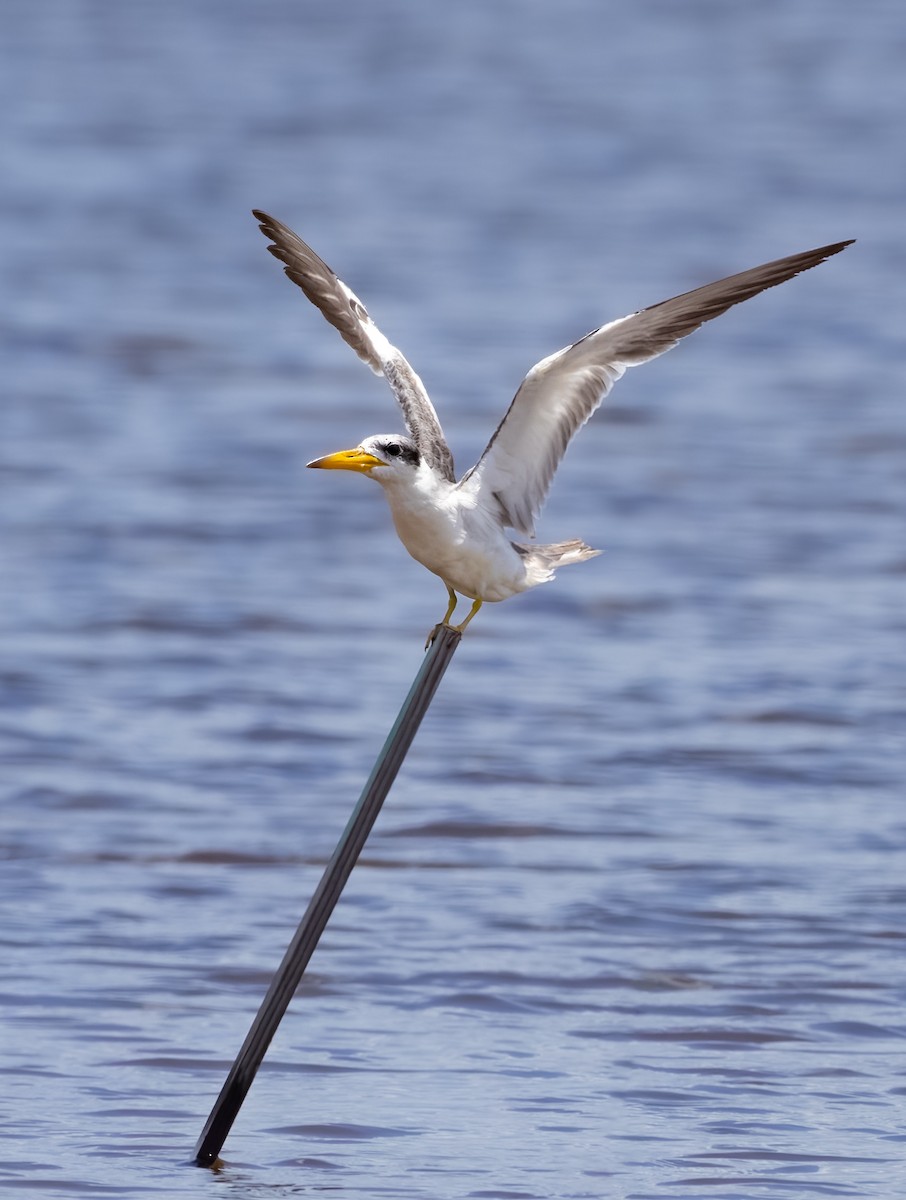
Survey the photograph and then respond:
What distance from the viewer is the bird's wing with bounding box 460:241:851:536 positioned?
5.42 m

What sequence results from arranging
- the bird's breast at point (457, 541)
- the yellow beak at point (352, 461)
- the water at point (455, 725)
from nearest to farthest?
the yellow beak at point (352, 461) < the bird's breast at point (457, 541) < the water at point (455, 725)

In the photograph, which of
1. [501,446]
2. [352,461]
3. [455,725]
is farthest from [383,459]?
[455,725]

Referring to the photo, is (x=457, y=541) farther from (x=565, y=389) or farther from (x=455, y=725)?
(x=455, y=725)

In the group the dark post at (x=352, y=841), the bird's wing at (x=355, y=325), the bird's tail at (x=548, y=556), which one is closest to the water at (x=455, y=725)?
the dark post at (x=352, y=841)

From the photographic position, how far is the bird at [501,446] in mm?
5160

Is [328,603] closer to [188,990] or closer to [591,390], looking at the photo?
[188,990]

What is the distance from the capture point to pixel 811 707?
10859 millimetres

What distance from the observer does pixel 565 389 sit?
5645mm

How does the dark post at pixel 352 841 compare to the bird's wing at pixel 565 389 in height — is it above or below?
below

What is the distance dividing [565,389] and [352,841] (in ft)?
3.81

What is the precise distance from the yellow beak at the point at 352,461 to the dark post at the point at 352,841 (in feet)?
1.63

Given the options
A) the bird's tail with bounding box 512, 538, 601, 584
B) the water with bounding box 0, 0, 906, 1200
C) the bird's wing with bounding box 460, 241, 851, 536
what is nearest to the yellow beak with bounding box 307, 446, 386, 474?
the bird's wing with bounding box 460, 241, 851, 536

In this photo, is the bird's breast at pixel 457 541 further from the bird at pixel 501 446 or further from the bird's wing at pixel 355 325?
the bird's wing at pixel 355 325

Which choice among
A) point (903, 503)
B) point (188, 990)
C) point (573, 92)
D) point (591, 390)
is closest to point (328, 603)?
point (903, 503)
